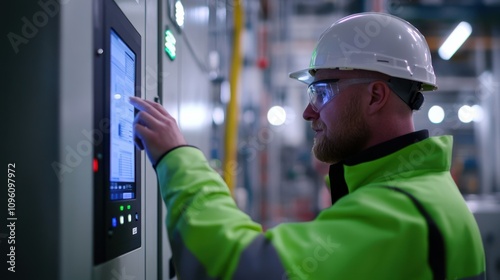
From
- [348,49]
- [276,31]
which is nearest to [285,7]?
[276,31]

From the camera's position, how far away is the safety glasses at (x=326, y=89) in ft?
5.63

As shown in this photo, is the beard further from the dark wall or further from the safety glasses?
the dark wall

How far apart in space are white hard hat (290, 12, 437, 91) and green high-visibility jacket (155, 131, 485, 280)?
0.48 m

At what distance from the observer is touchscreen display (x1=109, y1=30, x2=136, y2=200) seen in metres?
1.29

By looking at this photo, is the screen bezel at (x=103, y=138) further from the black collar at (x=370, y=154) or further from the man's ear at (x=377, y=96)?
the man's ear at (x=377, y=96)

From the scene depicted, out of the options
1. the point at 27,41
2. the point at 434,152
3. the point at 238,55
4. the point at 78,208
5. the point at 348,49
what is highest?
the point at 238,55

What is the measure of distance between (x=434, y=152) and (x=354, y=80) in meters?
0.37

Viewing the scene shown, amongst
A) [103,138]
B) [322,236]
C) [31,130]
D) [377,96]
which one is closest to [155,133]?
[103,138]

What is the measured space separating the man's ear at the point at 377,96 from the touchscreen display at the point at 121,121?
0.73m

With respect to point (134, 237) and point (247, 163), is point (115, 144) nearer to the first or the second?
point (134, 237)

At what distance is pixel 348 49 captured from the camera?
1.72 metres

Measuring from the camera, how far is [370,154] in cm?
155

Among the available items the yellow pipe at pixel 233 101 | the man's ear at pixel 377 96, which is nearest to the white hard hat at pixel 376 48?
the man's ear at pixel 377 96

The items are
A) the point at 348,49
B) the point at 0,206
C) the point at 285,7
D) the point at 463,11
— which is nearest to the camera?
the point at 0,206
